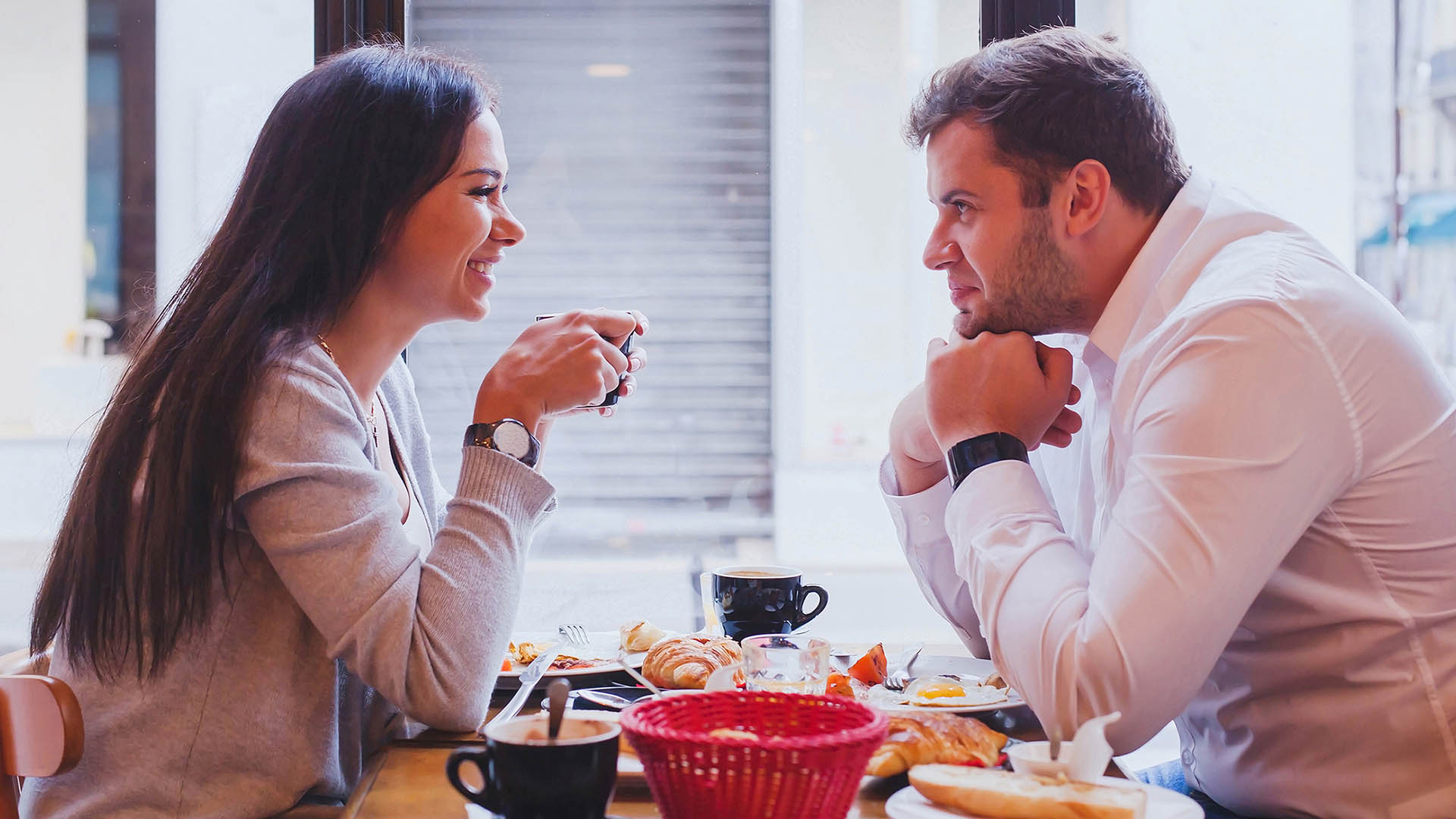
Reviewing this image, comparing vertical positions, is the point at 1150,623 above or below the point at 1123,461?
below

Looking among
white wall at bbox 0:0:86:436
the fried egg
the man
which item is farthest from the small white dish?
white wall at bbox 0:0:86:436

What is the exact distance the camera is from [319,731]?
3.96ft

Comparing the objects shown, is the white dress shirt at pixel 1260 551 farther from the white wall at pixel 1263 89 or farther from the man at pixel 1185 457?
the white wall at pixel 1263 89

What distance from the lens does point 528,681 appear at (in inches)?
47.9

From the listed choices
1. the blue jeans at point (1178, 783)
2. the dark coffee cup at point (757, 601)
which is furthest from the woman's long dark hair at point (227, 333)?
the blue jeans at point (1178, 783)

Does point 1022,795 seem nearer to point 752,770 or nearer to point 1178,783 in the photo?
point 752,770

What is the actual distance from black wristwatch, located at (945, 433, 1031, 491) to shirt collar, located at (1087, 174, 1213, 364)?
0.71 feet

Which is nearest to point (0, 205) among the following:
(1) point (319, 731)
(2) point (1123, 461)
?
(1) point (319, 731)

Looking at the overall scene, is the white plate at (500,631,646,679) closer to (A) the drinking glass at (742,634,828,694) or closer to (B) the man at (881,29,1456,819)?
(A) the drinking glass at (742,634,828,694)

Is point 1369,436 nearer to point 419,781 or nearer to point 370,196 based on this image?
point 419,781

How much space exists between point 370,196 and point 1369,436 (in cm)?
114

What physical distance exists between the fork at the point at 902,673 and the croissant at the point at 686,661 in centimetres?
18

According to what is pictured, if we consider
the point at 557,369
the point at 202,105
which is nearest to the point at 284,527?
the point at 557,369

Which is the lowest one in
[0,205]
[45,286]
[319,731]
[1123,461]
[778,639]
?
[319,731]
